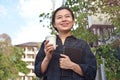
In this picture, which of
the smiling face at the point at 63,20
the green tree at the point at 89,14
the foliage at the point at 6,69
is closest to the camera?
the smiling face at the point at 63,20

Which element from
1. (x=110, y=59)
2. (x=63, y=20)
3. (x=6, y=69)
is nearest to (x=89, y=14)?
(x=110, y=59)

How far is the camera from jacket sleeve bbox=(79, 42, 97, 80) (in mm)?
2383

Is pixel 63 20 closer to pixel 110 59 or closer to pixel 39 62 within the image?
pixel 39 62

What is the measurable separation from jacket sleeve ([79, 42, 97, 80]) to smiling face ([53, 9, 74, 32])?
20cm

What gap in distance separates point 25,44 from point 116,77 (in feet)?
263

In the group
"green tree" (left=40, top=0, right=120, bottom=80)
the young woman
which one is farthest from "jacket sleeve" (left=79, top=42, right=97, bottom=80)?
"green tree" (left=40, top=0, right=120, bottom=80)

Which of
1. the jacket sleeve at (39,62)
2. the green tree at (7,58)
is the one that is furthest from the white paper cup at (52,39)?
the green tree at (7,58)

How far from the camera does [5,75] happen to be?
29.5 m

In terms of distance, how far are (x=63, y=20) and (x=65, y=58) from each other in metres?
0.32

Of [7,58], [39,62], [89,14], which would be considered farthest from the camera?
[7,58]

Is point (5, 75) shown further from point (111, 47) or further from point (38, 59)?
point (38, 59)

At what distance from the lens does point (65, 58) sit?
2.36 meters

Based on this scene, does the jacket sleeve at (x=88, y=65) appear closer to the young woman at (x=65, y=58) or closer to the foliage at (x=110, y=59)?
the young woman at (x=65, y=58)

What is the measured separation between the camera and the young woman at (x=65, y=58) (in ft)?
7.76
